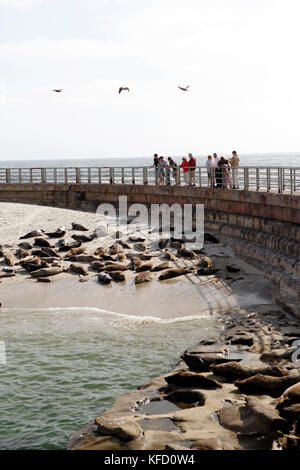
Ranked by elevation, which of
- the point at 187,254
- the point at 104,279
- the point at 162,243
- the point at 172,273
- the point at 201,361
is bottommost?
the point at 201,361

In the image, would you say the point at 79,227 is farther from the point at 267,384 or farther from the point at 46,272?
the point at 267,384

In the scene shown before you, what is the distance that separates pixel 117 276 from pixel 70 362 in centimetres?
618

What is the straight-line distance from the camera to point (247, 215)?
21.5m

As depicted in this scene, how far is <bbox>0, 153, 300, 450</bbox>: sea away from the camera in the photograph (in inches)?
352

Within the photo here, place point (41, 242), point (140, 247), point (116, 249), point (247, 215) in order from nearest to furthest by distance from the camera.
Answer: point (116, 249)
point (140, 247)
point (41, 242)
point (247, 215)

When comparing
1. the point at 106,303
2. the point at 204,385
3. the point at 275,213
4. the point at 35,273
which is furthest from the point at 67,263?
the point at 204,385

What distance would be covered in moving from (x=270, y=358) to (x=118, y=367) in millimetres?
2588

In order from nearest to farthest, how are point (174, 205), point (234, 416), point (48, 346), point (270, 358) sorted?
point (234, 416) < point (270, 358) < point (48, 346) < point (174, 205)

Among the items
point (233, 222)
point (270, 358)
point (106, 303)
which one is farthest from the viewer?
point (233, 222)

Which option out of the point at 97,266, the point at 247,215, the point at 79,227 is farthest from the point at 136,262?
the point at 79,227

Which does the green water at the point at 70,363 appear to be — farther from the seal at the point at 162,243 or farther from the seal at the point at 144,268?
the seal at the point at 162,243

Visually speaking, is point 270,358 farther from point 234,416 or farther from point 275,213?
point 275,213

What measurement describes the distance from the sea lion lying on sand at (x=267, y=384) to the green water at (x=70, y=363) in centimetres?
199
